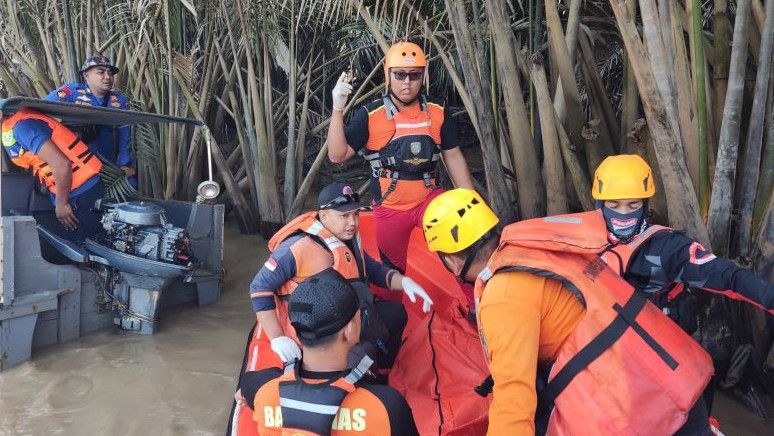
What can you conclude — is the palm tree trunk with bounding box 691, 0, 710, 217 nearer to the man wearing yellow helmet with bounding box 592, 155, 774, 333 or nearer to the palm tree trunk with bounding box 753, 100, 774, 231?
the palm tree trunk with bounding box 753, 100, 774, 231

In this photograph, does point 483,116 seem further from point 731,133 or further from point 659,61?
point 731,133

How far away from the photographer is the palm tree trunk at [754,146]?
311 centimetres

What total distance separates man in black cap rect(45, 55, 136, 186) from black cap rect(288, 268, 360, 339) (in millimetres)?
4008

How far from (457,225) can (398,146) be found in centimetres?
179

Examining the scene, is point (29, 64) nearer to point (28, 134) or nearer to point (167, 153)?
point (167, 153)

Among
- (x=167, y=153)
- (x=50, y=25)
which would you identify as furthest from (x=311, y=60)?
(x=50, y=25)

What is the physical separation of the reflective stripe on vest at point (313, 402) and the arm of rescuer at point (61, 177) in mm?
3376

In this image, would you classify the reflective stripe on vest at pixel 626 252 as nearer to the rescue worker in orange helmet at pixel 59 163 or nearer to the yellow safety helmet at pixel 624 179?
the yellow safety helmet at pixel 624 179

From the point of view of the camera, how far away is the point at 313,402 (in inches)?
72.3

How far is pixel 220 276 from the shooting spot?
525 centimetres

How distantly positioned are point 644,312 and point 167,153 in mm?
6092

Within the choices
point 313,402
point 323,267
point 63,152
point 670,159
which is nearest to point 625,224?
point 670,159

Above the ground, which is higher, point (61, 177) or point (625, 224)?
point (625, 224)

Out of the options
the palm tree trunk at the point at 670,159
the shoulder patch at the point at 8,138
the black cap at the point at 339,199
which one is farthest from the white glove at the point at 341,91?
the shoulder patch at the point at 8,138
